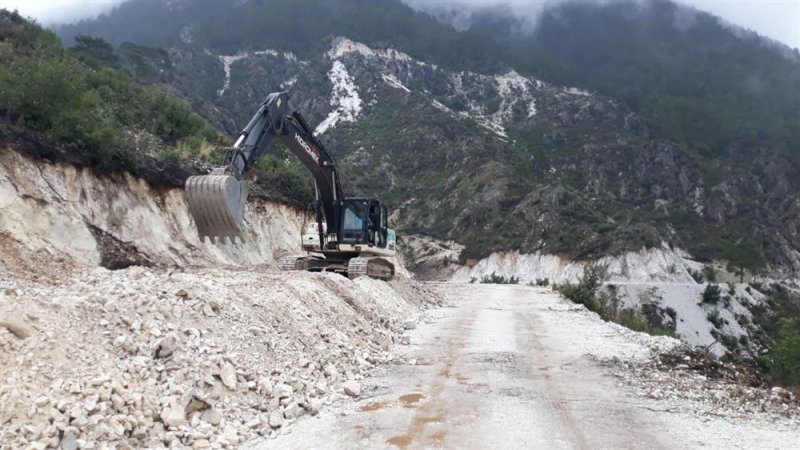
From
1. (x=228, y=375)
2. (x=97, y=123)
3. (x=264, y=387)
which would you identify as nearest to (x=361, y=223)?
(x=97, y=123)

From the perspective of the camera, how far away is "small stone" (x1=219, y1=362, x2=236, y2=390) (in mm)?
7471

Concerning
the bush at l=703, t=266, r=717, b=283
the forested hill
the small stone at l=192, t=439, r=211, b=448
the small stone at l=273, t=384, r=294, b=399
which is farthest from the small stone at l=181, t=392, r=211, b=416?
the forested hill

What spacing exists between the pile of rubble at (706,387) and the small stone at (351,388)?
4052 millimetres

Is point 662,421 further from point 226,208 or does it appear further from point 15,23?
point 15,23

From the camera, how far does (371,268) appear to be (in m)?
20.2

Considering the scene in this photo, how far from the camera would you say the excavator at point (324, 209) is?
1641 cm

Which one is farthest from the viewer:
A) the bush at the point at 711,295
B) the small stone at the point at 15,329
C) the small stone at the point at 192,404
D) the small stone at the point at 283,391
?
the bush at the point at 711,295

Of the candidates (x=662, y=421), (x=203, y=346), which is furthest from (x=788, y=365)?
(x=203, y=346)

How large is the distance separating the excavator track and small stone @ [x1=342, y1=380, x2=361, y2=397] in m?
10.1

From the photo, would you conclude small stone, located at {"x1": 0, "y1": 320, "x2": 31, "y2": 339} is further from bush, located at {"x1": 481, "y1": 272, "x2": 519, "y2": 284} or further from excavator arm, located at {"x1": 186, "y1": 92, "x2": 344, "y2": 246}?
bush, located at {"x1": 481, "y1": 272, "x2": 519, "y2": 284}

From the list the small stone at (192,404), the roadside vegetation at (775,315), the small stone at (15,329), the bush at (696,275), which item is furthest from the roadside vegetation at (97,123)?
the bush at (696,275)

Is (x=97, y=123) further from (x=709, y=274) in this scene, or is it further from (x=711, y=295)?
(x=709, y=274)

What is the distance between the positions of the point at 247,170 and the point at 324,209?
17.9 ft

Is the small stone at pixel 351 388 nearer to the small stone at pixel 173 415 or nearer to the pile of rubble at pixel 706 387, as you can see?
the small stone at pixel 173 415
